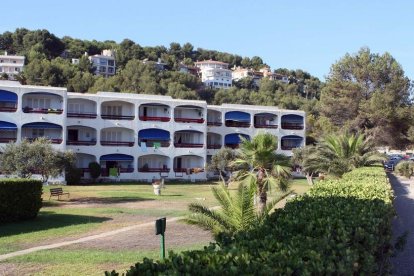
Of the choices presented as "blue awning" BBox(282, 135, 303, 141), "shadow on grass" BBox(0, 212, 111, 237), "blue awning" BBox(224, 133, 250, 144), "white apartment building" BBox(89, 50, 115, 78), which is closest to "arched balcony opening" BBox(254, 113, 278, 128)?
"blue awning" BBox(282, 135, 303, 141)

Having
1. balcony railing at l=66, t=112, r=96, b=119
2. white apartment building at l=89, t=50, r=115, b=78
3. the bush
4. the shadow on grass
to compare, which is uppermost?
white apartment building at l=89, t=50, r=115, b=78

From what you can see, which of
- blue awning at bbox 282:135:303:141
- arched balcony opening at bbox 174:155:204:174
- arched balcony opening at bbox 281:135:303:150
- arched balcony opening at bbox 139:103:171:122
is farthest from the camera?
arched balcony opening at bbox 281:135:303:150

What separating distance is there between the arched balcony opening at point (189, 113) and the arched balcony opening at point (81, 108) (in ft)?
31.6

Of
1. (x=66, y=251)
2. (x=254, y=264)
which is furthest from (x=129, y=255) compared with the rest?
(x=254, y=264)

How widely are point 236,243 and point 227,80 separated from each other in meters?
165

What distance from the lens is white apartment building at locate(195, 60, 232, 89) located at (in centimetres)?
16375

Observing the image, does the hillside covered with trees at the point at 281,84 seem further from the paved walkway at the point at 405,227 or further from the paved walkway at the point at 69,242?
the paved walkway at the point at 69,242

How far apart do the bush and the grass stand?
1333 centimetres

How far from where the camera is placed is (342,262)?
4.75 m

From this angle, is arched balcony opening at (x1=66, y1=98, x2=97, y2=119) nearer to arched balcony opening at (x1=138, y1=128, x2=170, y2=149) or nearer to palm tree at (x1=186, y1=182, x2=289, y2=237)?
arched balcony opening at (x1=138, y1=128, x2=170, y2=149)

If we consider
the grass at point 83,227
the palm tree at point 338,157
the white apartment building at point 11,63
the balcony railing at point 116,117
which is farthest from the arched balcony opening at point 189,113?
the white apartment building at point 11,63

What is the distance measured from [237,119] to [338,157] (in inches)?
1371

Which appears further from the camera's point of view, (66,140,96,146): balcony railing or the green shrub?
(66,140,96,146): balcony railing

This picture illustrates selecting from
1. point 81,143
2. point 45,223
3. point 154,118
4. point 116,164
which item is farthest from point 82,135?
point 45,223
